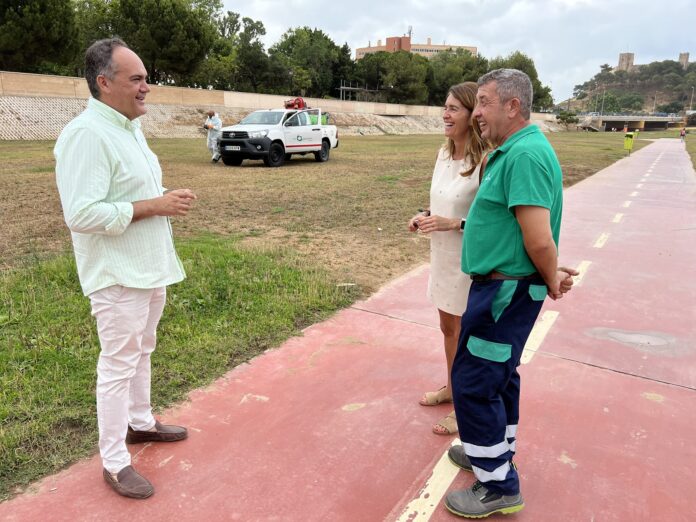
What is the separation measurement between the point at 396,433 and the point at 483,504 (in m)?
0.73

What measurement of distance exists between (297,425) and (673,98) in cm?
22450

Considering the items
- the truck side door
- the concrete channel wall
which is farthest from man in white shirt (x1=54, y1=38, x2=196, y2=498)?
the concrete channel wall

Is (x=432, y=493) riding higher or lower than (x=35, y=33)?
lower

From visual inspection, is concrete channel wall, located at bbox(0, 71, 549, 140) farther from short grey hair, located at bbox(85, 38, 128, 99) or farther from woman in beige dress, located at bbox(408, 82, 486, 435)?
woman in beige dress, located at bbox(408, 82, 486, 435)

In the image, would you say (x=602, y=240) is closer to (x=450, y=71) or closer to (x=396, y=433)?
(x=396, y=433)

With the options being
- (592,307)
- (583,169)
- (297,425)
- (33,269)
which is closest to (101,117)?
(297,425)

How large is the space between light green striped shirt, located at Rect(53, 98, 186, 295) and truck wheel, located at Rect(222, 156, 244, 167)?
45.6 feet

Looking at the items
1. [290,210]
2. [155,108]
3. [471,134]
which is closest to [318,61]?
[155,108]

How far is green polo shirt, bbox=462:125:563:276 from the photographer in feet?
6.42

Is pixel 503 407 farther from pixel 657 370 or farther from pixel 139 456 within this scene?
pixel 657 370

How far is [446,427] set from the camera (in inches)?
119

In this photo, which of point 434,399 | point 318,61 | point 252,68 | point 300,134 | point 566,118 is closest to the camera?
point 434,399

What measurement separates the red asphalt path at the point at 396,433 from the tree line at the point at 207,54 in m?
37.9

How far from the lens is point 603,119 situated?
118562 mm
